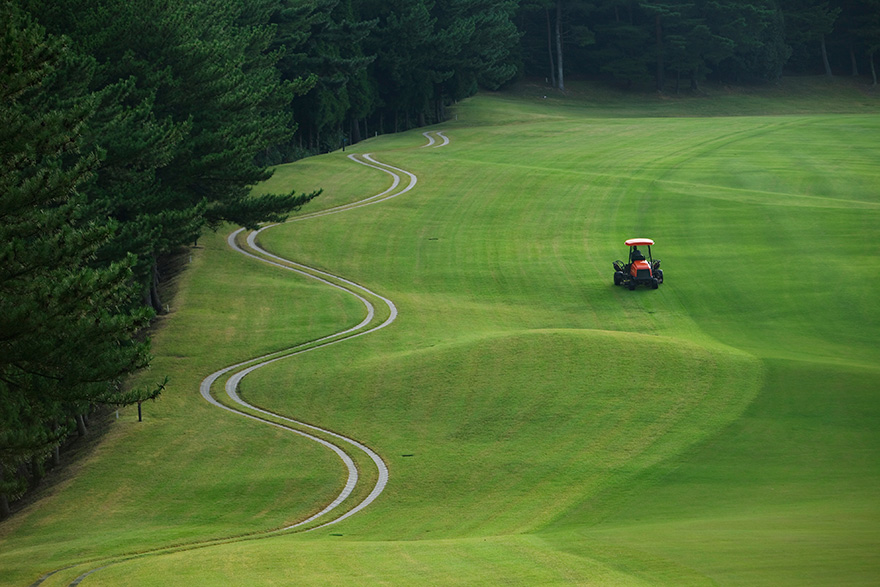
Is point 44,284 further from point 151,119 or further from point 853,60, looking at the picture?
point 853,60

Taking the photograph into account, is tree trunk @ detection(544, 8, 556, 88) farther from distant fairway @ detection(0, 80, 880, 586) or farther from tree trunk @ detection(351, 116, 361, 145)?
distant fairway @ detection(0, 80, 880, 586)

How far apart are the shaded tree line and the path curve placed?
190ft

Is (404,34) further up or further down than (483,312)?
further up

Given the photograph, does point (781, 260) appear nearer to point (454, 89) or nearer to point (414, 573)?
point (414, 573)

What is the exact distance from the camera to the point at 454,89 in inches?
3819

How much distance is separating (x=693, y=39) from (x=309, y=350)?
87866mm

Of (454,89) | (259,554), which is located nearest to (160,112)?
(259,554)

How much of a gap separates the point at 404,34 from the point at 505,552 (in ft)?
257

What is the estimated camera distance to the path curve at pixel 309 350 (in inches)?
871

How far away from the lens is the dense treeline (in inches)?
707

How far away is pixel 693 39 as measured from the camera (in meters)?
110

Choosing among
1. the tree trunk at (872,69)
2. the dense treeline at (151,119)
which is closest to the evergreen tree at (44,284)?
the dense treeline at (151,119)

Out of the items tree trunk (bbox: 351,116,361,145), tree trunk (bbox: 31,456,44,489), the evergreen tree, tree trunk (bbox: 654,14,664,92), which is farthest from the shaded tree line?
the evergreen tree

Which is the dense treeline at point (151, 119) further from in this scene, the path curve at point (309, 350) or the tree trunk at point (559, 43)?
the tree trunk at point (559, 43)
